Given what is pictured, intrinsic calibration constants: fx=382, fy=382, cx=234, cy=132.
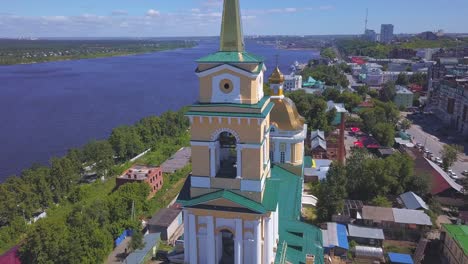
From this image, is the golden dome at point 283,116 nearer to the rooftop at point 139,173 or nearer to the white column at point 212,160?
the white column at point 212,160

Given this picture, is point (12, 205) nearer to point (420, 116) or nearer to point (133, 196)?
point (133, 196)

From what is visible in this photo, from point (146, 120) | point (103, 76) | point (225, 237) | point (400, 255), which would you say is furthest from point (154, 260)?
point (103, 76)

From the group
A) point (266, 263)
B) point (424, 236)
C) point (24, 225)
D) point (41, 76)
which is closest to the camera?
point (266, 263)

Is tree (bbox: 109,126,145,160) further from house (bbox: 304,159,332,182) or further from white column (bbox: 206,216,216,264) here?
white column (bbox: 206,216,216,264)

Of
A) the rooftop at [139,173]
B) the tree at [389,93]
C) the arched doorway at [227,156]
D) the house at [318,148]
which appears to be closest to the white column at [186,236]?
the arched doorway at [227,156]

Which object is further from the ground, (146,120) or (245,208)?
(245,208)

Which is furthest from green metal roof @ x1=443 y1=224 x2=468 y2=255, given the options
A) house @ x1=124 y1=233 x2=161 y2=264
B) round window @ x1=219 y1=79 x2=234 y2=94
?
house @ x1=124 y1=233 x2=161 y2=264
